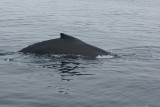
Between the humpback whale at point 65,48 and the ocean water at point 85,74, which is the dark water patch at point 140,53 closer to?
the ocean water at point 85,74

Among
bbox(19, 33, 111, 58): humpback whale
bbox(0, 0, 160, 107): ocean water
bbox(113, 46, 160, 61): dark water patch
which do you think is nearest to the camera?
bbox(0, 0, 160, 107): ocean water

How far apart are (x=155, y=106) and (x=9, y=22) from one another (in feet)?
72.7

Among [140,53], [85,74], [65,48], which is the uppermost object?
[65,48]

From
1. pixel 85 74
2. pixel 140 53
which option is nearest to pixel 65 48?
pixel 85 74

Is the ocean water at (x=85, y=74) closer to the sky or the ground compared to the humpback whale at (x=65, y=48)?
closer to the ground

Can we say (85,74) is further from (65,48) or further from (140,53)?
(140,53)

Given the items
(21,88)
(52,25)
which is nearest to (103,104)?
(21,88)

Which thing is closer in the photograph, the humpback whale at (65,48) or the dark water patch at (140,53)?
the humpback whale at (65,48)

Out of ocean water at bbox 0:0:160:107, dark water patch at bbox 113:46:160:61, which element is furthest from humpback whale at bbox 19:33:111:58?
dark water patch at bbox 113:46:160:61

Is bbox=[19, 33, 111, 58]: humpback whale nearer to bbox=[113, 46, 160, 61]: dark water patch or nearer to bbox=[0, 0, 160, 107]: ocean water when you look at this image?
bbox=[0, 0, 160, 107]: ocean water

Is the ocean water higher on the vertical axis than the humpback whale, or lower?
lower

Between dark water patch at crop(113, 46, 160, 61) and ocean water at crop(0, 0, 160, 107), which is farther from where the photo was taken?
dark water patch at crop(113, 46, 160, 61)

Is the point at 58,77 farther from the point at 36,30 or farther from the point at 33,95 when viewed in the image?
the point at 36,30

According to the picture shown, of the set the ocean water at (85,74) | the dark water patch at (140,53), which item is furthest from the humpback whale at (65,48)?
the dark water patch at (140,53)
